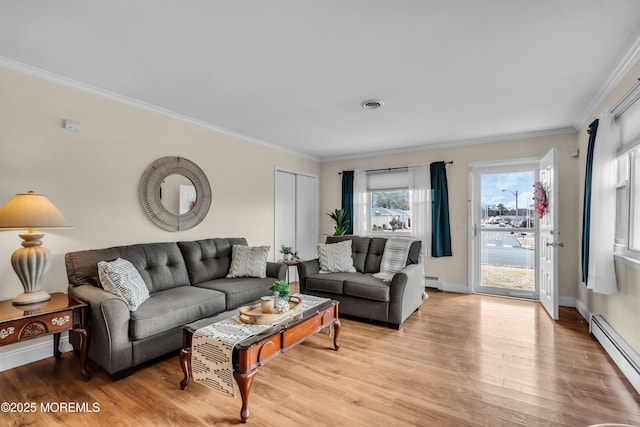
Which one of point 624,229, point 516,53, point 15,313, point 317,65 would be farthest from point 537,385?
point 15,313

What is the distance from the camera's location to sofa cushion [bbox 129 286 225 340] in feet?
7.80

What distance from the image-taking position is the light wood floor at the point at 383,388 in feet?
6.21

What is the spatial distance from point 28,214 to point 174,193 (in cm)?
156

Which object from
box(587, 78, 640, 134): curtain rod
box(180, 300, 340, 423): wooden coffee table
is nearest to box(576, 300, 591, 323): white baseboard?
box(587, 78, 640, 134): curtain rod

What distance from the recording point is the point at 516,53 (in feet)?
7.63

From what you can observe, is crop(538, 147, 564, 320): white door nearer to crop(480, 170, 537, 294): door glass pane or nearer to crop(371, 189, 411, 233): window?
crop(480, 170, 537, 294): door glass pane

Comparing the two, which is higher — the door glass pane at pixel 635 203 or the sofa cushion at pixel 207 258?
the door glass pane at pixel 635 203

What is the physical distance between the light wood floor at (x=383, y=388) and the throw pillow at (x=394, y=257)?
2.96 feet

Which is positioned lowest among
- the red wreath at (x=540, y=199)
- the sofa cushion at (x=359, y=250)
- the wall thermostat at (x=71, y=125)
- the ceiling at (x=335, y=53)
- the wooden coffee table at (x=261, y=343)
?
the wooden coffee table at (x=261, y=343)

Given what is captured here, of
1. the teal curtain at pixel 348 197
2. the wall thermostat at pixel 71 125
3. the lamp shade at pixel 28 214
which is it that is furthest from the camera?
the teal curtain at pixel 348 197

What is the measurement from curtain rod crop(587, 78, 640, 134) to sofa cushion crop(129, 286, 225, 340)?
3.89 meters

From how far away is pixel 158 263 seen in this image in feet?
10.4

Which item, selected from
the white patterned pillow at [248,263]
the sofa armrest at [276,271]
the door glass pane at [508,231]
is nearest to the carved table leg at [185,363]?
the white patterned pillow at [248,263]

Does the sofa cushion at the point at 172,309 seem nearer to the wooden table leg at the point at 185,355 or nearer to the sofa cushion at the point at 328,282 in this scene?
the wooden table leg at the point at 185,355
